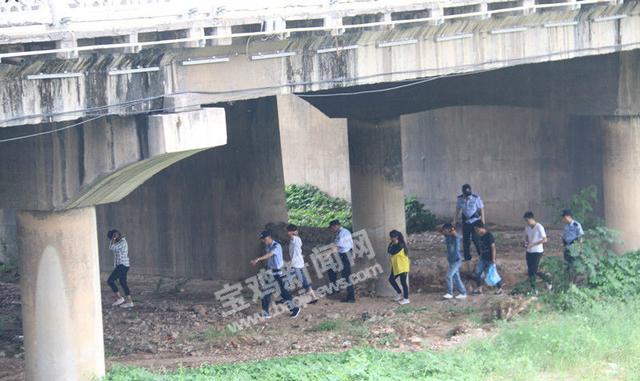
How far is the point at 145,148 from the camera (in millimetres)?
13828

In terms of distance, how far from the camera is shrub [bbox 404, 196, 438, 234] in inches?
1131

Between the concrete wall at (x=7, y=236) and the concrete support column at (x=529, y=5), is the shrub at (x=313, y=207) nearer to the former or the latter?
the concrete wall at (x=7, y=236)

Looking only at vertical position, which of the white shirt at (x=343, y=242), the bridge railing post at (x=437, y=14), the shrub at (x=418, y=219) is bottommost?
the shrub at (x=418, y=219)

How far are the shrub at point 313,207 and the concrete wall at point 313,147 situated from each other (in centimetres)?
21

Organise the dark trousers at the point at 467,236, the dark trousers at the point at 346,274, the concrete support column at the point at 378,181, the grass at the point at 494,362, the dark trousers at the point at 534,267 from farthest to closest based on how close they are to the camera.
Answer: the dark trousers at the point at 467,236, the concrete support column at the point at 378,181, the dark trousers at the point at 346,274, the dark trousers at the point at 534,267, the grass at the point at 494,362

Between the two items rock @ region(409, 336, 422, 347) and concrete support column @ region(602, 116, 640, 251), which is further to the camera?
concrete support column @ region(602, 116, 640, 251)

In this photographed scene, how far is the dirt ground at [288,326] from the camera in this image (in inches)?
699

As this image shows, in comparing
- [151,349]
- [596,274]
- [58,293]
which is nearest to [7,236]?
[151,349]

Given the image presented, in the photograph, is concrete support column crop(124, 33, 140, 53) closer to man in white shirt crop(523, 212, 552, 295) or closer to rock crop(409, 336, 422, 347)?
rock crop(409, 336, 422, 347)

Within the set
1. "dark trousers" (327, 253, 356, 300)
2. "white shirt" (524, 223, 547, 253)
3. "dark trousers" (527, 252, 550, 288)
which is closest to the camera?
"white shirt" (524, 223, 547, 253)

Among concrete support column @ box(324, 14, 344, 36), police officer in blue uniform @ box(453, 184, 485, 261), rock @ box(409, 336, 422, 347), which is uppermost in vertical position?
concrete support column @ box(324, 14, 344, 36)

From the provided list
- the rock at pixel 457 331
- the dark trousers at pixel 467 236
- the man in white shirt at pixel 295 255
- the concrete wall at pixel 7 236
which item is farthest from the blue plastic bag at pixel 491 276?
the concrete wall at pixel 7 236

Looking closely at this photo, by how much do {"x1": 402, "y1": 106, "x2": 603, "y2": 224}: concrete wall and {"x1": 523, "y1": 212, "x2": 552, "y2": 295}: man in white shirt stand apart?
7.62 meters

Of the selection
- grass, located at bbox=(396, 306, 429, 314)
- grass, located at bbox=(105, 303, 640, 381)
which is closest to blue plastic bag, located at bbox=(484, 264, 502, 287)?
grass, located at bbox=(396, 306, 429, 314)
